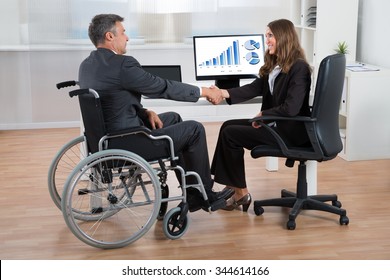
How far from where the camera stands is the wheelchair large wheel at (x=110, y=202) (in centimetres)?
370

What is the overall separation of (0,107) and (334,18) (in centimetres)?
324

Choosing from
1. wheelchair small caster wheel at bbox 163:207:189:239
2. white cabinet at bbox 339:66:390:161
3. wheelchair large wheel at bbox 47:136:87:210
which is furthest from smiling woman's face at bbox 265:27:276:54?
white cabinet at bbox 339:66:390:161

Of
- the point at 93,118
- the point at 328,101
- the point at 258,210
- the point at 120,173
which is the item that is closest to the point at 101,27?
the point at 93,118

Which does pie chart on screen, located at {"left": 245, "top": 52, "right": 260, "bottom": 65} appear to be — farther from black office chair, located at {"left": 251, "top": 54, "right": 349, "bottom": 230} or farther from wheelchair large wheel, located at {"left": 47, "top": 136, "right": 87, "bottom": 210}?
wheelchair large wheel, located at {"left": 47, "top": 136, "right": 87, "bottom": 210}

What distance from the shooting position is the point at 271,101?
4441mm

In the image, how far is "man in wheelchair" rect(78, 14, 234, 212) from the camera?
12.8ft

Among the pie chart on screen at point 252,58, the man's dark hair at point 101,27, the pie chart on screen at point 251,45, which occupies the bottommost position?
the pie chart on screen at point 252,58

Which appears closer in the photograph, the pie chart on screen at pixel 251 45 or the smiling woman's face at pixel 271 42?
the smiling woman's face at pixel 271 42

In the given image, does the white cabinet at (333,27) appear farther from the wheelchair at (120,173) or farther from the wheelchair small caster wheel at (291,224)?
the wheelchair at (120,173)

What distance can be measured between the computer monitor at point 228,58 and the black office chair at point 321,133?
97 centimetres

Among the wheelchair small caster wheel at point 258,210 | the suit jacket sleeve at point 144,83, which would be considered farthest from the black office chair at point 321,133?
the suit jacket sleeve at point 144,83
